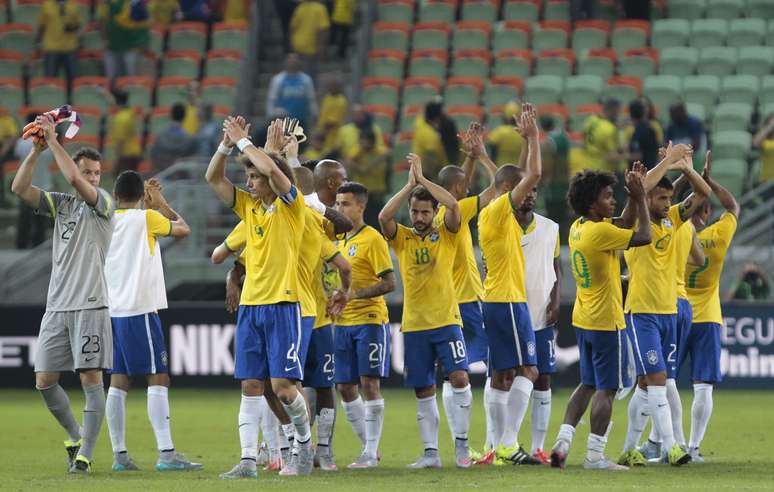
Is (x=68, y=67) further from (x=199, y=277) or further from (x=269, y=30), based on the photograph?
(x=199, y=277)

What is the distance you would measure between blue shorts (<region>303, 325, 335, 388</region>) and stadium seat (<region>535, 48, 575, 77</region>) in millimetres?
14696

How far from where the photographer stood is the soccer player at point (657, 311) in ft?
38.0

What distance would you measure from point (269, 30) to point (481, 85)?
4.79 meters

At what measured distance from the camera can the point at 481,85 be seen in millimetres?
25359

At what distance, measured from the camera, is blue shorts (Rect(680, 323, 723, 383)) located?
1244 centimetres

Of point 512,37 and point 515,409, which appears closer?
point 515,409

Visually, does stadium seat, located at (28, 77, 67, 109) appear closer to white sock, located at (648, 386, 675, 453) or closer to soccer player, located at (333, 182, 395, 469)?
soccer player, located at (333, 182, 395, 469)

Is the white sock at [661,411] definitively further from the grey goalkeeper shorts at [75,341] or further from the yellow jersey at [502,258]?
the grey goalkeeper shorts at [75,341]

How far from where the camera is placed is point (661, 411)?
1152cm

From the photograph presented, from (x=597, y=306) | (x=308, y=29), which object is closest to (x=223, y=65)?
(x=308, y=29)

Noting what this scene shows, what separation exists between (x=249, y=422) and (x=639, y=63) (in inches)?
634

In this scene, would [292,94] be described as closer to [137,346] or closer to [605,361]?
[137,346]

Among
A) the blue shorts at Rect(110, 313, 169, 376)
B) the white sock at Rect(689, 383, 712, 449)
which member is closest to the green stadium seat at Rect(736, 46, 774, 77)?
the white sock at Rect(689, 383, 712, 449)

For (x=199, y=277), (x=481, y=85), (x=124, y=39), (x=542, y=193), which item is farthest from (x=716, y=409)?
(x=124, y=39)
